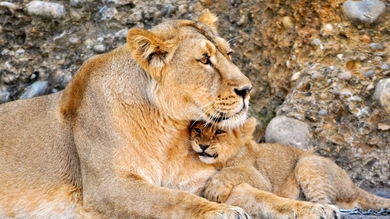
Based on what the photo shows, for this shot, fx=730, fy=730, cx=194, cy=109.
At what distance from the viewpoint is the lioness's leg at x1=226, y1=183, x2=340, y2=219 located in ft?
13.1

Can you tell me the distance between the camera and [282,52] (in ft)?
19.7

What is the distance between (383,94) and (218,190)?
176 cm

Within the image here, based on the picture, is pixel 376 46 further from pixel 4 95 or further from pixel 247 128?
pixel 4 95

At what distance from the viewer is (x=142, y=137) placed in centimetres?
434

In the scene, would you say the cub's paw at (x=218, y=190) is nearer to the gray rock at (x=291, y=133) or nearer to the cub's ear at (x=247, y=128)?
the cub's ear at (x=247, y=128)

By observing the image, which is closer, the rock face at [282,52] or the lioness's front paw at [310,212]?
the lioness's front paw at [310,212]

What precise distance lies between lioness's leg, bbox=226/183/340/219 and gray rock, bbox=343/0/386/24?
1907 millimetres

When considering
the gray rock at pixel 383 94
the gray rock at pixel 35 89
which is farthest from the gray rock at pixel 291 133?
the gray rock at pixel 35 89

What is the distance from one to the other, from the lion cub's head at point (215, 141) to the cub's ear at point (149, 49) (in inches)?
21.3

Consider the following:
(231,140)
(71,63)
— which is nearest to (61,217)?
(231,140)

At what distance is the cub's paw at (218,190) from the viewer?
437cm

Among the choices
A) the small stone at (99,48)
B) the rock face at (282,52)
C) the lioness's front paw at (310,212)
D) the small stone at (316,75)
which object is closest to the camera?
the lioness's front paw at (310,212)

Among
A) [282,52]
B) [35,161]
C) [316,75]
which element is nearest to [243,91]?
[35,161]

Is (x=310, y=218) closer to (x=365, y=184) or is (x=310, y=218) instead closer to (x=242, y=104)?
(x=242, y=104)
